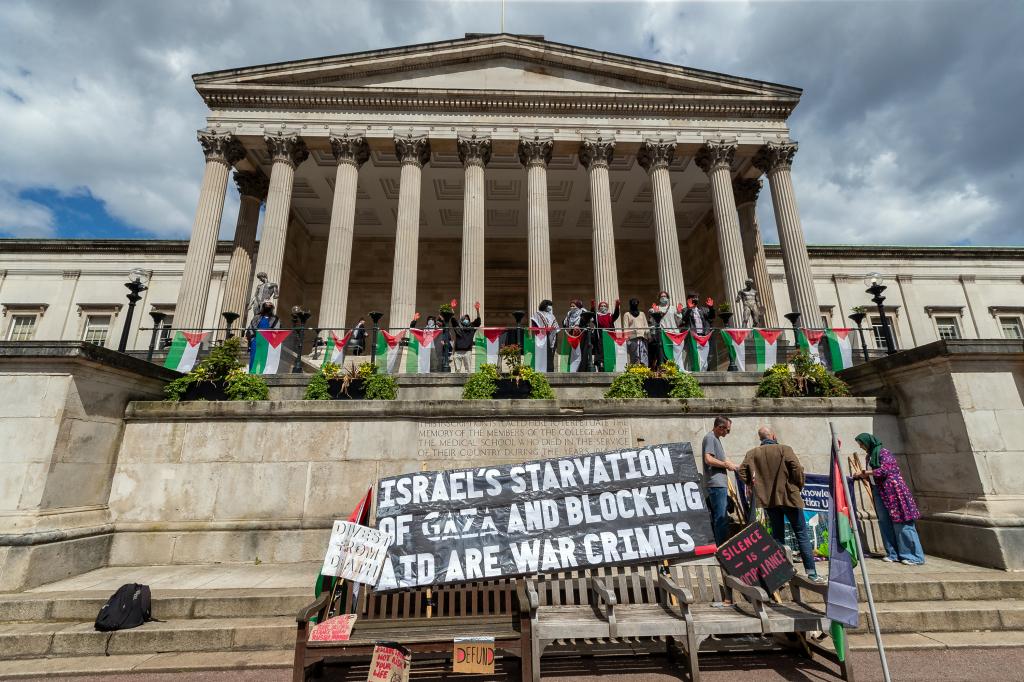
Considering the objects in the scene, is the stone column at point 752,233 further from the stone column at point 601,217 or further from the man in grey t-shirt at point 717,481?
the man in grey t-shirt at point 717,481

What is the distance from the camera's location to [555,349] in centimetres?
1334

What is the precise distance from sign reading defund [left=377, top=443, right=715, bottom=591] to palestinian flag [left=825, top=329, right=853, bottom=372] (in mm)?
10491

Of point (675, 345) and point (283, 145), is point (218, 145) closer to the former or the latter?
point (283, 145)

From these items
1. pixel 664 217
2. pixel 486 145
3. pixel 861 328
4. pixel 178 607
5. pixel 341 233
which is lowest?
pixel 178 607

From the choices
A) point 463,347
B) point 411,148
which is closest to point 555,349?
point 463,347

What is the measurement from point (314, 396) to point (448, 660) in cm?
622

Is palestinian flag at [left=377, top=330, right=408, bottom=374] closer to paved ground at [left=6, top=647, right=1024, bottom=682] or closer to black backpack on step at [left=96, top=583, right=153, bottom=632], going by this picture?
black backpack on step at [left=96, top=583, right=153, bottom=632]

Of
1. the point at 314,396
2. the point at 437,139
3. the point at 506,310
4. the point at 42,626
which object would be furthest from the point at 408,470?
the point at 506,310

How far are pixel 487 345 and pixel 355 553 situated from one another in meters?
9.22

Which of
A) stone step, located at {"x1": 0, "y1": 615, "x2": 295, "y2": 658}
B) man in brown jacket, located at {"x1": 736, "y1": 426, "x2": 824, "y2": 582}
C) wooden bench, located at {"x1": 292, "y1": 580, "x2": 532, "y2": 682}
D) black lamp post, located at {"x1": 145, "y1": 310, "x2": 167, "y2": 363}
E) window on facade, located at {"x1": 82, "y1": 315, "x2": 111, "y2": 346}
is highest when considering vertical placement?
window on facade, located at {"x1": 82, "y1": 315, "x2": 111, "y2": 346}

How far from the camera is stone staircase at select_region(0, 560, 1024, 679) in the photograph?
15.1 ft

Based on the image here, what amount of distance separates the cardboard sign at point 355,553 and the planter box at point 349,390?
496 centimetres

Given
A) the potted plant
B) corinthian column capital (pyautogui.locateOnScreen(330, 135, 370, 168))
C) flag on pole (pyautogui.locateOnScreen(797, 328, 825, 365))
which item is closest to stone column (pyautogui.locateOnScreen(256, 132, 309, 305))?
corinthian column capital (pyautogui.locateOnScreen(330, 135, 370, 168))

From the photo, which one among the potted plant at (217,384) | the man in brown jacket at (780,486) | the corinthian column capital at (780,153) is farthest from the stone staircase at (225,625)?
the corinthian column capital at (780,153)
